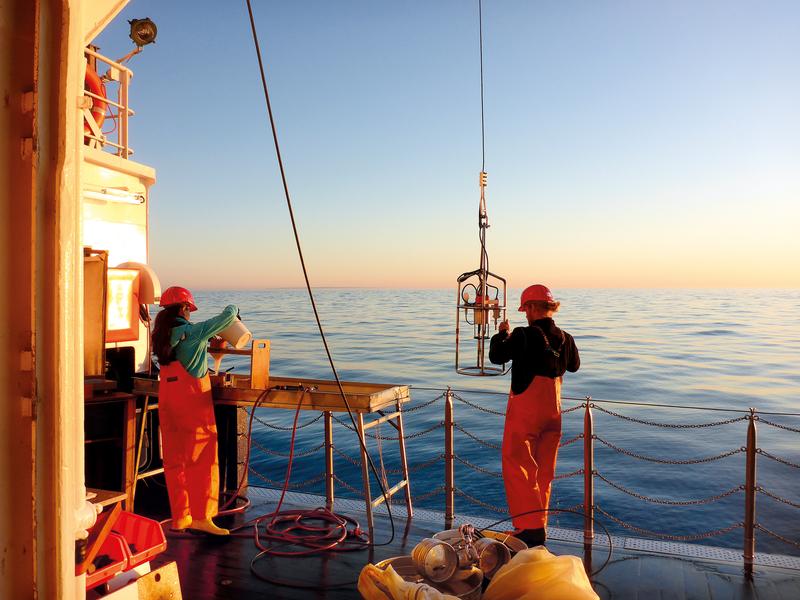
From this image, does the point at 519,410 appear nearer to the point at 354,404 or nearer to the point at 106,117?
the point at 354,404

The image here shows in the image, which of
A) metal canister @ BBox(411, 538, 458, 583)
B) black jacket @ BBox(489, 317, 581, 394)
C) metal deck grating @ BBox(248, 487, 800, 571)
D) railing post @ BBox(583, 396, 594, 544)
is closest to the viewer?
metal canister @ BBox(411, 538, 458, 583)

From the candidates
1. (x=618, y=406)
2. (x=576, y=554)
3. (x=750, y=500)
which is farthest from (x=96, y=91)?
(x=618, y=406)

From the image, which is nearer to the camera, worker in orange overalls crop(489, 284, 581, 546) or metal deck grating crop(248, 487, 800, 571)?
worker in orange overalls crop(489, 284, 581, 546)

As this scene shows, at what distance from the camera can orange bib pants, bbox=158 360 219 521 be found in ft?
15.3

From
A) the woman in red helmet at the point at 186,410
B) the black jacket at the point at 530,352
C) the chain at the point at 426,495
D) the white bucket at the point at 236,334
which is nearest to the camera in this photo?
the black jacket at the point at 530,352

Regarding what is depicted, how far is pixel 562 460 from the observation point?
15500 mm

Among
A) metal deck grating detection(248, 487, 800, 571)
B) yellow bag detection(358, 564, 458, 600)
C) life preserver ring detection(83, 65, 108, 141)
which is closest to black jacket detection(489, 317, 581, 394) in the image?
metal deck grating detection(248, 487, 800, 571)

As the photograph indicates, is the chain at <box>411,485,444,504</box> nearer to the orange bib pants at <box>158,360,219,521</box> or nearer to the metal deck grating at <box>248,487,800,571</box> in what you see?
the metal deck grating at <box>248,487,800,571</box>

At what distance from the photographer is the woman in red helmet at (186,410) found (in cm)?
461

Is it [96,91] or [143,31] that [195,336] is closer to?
[96,91]

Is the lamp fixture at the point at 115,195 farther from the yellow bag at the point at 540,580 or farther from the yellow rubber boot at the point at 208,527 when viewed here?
the yellow bag at the point at 540,580

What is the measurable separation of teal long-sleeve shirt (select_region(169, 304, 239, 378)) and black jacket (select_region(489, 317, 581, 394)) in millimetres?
1886

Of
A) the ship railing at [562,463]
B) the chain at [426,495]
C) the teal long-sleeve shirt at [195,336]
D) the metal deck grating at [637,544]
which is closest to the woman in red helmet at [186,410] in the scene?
the teal long-sleeve shirt at [195,336]

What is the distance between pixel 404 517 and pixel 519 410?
1.61 m
